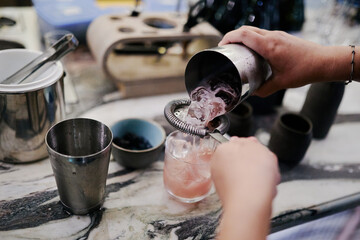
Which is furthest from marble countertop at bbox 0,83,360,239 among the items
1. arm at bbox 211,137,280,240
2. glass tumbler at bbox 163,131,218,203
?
arm at bbox 211,137,280,240

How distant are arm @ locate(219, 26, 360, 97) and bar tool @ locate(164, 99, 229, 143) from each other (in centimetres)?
20

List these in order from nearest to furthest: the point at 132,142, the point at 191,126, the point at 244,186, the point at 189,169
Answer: the point at 244,186 < the point at 191,126 < the point at 189,169 < the point at 132,142

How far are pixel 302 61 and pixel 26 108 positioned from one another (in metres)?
0.70

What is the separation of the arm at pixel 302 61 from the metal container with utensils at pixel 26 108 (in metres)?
0.45

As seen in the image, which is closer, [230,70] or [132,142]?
[230,70]

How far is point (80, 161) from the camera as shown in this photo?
635 millimetres

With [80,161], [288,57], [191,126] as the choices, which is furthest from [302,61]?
[80,161]

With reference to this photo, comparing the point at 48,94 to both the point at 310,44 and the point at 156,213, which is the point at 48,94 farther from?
the point at 310,44

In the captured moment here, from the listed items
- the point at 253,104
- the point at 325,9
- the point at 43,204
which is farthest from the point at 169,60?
the point at 325,9

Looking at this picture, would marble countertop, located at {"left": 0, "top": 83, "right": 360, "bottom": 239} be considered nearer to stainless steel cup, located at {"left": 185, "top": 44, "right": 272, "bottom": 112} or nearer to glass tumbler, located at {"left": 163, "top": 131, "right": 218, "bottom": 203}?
glass tumbler, located at {"left": 163, "top": 131, "right": 218, "bottom": 203}

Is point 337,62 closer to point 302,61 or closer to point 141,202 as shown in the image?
point 302,61

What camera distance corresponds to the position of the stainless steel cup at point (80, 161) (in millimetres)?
647

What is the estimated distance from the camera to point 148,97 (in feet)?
4.13

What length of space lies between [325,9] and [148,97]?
1147 millimetres
